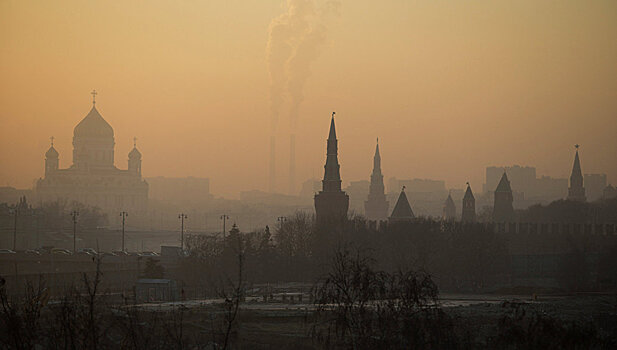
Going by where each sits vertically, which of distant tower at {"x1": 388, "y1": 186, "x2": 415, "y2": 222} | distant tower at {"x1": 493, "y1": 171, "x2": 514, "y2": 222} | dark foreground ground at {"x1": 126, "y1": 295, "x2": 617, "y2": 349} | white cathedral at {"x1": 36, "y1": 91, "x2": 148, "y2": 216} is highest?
white cathedral at {"x1": 36, "y1": 91, "x2": 148, "y2": 216}

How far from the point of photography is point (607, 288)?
51188 mm

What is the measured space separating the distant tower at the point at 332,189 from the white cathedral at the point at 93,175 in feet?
264

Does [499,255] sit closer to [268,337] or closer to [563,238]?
[563,238]

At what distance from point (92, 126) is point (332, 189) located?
8688 cm

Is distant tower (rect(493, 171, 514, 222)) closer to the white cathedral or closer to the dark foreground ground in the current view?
the dark foreground ground

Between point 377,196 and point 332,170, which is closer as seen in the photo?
point 332,170

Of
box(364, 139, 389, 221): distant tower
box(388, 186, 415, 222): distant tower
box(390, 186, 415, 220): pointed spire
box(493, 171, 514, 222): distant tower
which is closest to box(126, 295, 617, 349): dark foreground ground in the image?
box(388, 186, 415, 222): distant tower

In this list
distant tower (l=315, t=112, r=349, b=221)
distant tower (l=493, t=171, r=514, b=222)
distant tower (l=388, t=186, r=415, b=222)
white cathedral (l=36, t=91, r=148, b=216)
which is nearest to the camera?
distant tower (l=315, t=112, r=349, b=221)

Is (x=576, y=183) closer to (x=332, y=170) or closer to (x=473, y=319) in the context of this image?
(x=332, y=170)

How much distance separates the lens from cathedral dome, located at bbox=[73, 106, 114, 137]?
162 m

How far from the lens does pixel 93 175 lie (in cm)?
16425

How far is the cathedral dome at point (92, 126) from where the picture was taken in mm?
162500

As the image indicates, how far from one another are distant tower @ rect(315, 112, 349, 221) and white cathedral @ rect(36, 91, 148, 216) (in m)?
80.3

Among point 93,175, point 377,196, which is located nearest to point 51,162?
point 93,175
